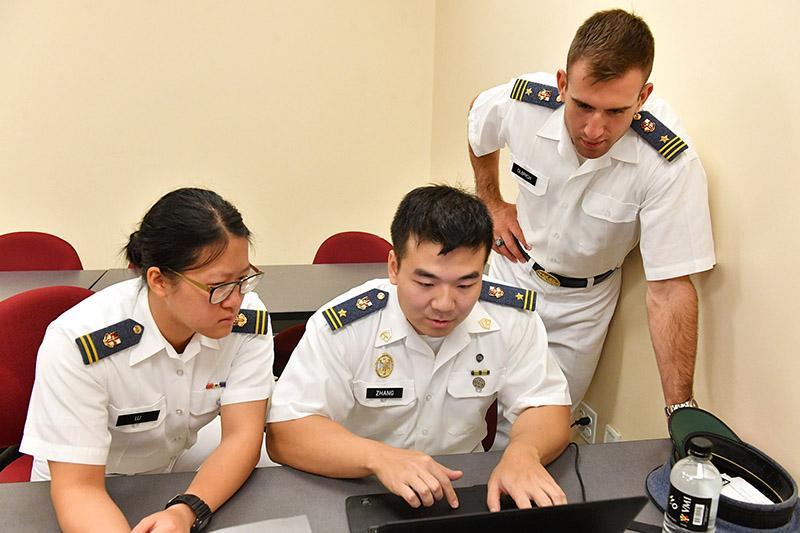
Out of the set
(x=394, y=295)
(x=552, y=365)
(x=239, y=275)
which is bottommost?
(x=552, y=365)

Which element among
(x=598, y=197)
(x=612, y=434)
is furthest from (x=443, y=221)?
(x=612, y=434)

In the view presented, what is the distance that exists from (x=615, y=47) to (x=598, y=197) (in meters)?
0.46

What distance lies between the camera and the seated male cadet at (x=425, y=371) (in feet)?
4.26

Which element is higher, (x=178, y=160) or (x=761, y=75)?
(x=761, y=75)

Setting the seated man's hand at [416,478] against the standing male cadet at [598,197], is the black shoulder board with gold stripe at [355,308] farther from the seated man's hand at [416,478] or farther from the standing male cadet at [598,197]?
the standing male cadet at [598,197]

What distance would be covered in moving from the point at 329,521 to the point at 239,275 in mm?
467

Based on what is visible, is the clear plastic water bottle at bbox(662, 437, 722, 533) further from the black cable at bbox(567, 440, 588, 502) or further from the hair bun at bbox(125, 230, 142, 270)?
the hair bun at bbox(125, 230, 142, 270)

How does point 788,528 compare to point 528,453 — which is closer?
point 788,528

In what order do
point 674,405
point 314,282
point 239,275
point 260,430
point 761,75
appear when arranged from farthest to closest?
point 314,282 < point 674,405 < point 761,75 < point 260,430 < point 239,275

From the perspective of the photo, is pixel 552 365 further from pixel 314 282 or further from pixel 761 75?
pixel 314 282

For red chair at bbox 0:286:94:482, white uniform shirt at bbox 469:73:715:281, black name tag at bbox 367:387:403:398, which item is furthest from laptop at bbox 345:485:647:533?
red chair at bbox 0:286:94:482

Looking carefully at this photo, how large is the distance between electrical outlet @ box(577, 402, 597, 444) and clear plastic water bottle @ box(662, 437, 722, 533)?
121cm

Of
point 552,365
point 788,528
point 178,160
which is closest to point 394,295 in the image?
point 552,365

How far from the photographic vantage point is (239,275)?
128 centimetres
